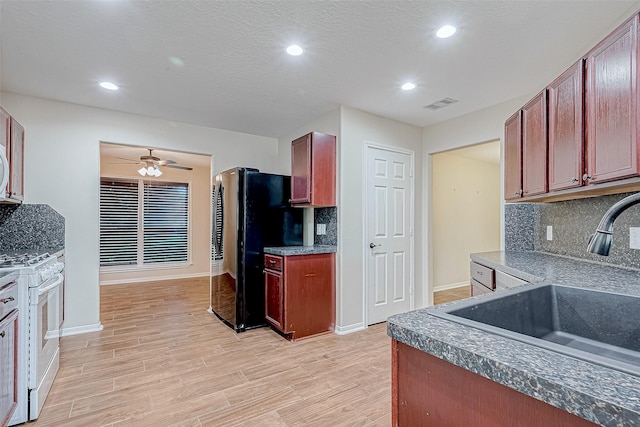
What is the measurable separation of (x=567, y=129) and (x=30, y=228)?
460 centimetres

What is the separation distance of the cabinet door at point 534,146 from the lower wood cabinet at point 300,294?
195 centimetres

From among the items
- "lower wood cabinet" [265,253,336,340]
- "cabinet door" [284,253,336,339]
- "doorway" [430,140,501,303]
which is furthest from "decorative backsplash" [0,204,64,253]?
"doorway" [430,140,501,303]

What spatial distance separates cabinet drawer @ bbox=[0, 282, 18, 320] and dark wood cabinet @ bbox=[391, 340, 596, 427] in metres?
2.04

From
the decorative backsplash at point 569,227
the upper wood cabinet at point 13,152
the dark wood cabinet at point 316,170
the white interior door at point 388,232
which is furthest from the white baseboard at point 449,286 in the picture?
the upper wood cabinet at point 13,152

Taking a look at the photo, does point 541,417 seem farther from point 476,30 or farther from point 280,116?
point 280,116

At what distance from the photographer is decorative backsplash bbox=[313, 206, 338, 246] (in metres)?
3.42

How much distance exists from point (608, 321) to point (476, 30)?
183cm

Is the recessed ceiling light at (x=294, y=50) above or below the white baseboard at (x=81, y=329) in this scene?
above

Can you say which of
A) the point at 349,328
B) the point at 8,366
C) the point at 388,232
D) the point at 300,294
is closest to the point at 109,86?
the point at 8,366

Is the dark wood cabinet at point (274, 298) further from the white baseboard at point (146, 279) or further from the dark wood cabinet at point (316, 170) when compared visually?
the white baseboard at point (146, 279)

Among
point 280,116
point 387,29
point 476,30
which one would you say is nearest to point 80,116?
point 280,116

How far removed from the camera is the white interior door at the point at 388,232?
3.59 m

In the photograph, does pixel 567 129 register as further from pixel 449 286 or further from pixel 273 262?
pixel 449 286

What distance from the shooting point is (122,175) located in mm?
5961
